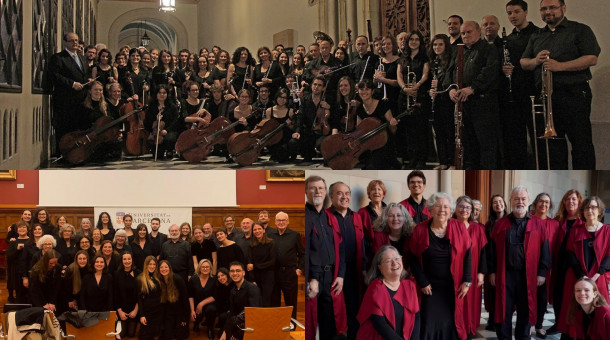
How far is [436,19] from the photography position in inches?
346

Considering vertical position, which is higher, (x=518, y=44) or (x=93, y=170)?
(x=518, y=44)

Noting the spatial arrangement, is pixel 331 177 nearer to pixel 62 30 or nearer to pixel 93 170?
pixel 93 170

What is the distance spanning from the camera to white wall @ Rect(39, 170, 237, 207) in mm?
8219

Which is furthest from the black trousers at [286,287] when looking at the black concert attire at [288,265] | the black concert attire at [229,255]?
the black concert attire at [229,255]

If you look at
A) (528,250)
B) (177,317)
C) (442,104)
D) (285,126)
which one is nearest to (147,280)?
(177,317)

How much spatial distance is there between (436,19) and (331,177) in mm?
2184

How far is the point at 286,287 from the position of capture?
8125 millimetres

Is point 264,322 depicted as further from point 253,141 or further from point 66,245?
point 66,245

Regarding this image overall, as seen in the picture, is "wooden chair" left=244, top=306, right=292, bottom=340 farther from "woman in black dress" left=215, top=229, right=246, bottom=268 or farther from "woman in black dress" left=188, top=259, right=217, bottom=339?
"woman in black dress" left=215, top=229, right=246, bottom=268

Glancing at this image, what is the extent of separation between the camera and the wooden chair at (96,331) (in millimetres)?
7992

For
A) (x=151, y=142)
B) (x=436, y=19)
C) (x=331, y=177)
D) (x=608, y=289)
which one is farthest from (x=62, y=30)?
(x=608, y=289)

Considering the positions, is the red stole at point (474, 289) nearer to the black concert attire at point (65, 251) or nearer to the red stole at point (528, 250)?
the red stole at point (528, 250)

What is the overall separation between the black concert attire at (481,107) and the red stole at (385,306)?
1892mm

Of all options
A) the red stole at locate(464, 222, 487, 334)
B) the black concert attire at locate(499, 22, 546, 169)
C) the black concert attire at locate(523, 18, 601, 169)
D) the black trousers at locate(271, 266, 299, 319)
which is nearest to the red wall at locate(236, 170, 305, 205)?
the black trousers at locate(271, 266, 299, 319)
